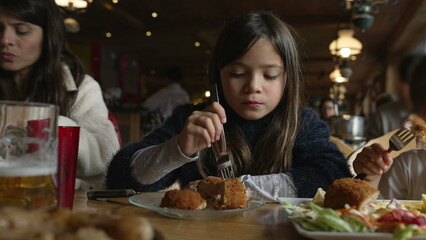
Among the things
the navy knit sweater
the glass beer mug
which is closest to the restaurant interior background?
the navy knit sweater

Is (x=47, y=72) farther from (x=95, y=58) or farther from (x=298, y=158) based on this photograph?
(x=95, y=58)

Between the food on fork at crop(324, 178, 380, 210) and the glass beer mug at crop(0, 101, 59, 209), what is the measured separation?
0.55 metres

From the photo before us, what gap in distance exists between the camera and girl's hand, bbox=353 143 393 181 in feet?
3.82

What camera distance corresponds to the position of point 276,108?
163 centimetres

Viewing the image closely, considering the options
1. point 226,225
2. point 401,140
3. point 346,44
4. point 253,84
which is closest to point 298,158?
point 253,84

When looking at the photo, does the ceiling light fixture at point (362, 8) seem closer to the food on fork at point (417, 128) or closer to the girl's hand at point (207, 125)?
the food on fork at point (417, 128)

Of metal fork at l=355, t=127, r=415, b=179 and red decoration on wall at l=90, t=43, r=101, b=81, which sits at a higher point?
red decoration on wall at l=90, t=43, r=101, b=81

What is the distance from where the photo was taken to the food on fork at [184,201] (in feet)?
2.86

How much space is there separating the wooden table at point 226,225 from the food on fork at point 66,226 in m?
0.17

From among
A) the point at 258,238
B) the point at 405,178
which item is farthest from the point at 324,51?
the point at 258,238

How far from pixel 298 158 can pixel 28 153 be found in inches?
43.3

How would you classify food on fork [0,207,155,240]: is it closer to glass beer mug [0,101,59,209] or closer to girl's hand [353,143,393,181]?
glass beer mug [0,101,59,209]

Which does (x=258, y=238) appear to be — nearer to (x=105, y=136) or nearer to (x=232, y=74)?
(x=232, y=74)

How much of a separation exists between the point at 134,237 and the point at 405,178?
1.40m
